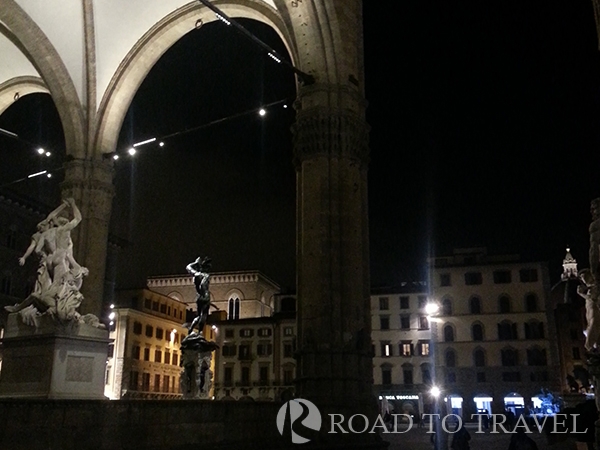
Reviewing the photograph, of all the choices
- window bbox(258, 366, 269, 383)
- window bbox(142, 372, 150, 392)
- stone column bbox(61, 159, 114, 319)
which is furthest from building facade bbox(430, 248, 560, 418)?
stone column bbox(61, 159, 114, 319)

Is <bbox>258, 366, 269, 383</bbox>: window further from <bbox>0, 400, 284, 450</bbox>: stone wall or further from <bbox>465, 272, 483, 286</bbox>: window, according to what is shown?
<bbox>0, 400, 284, 450</bbox>: stone wall

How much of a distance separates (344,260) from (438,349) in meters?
32.4

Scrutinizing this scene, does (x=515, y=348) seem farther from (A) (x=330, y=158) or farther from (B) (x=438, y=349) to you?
(A) (x=330, y=158)

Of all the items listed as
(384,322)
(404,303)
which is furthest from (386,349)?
(404,303)

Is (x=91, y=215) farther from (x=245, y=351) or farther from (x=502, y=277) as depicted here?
(x=502, y=277)

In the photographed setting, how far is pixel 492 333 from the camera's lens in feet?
136

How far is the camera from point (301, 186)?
500 inches

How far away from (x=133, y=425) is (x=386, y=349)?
37.1m

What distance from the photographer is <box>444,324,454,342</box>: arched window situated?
139ft

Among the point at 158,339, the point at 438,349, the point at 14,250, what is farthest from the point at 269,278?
the point at 14,250

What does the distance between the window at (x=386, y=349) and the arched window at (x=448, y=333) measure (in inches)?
156

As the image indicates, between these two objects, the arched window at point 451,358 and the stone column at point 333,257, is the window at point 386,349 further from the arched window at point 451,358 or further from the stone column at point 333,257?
the stone column at point 333,257

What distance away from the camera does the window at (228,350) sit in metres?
45.1

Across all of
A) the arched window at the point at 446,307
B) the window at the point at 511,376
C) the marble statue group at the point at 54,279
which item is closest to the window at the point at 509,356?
the window at the point at 511,376
